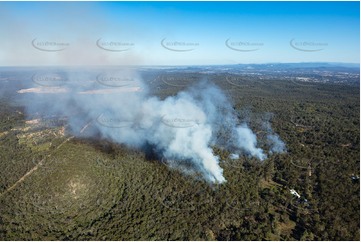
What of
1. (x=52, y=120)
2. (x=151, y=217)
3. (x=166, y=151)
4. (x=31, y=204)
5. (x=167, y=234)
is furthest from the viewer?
(x=52, y=120)

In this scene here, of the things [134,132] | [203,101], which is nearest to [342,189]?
[134,132]

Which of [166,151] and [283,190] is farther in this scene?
[166,151]

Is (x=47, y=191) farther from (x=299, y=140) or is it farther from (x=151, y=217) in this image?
(x=299, y=140)

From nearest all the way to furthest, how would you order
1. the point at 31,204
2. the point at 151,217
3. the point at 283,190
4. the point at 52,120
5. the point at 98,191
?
1. the point at 151,217
2. the point at 31,204
3. the point at 98,191
4. the point at 283,190
5. the point at 52,120

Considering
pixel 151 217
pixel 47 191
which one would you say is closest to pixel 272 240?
pixel 151 217

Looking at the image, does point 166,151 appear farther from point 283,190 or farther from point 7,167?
point 7,167

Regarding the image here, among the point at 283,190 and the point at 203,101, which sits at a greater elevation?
the point at 203,101
